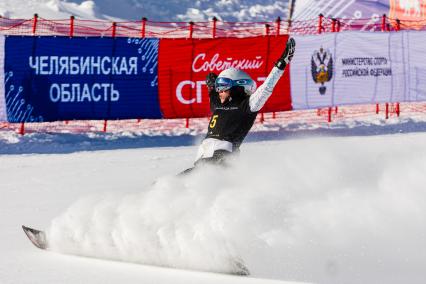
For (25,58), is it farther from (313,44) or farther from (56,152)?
(313,44)

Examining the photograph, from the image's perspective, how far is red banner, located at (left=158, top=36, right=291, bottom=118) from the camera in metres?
14.9

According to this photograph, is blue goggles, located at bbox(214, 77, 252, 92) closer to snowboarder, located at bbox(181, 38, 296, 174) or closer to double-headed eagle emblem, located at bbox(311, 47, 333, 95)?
snowboarder, located at bbox(181, 38, 296, 174)

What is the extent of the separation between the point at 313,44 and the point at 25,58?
5704 mm

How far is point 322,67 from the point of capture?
15.6 m

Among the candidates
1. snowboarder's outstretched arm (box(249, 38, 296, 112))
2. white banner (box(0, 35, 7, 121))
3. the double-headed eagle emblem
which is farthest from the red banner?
snowboarder's outstretched arm (box(249, 38, 296, 112))

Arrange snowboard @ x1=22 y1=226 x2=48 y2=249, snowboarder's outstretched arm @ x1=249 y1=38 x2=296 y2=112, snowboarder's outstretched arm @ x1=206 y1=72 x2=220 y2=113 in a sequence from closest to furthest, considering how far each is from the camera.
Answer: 1. snowboard @ x1=22 y1=226 x2=48 y2=249
2. snowboarder's outstretched arm @ x1=249 y1=38 x2=296 y2=112
3. snowboarder's outstretched arm @ x1=206 y1=72 x2=220 y2=113

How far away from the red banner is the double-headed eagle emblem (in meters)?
0.65

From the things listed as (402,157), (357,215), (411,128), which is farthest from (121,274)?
(411,128)

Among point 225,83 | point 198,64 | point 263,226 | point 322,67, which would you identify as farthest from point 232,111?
point 322,67

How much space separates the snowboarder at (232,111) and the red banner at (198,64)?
23.7 ft

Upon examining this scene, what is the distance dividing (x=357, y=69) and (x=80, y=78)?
5632mm

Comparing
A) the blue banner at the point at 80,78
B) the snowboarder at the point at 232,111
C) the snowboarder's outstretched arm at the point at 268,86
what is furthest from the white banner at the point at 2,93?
the snowboarder's outstretched arm at the point at 268,86

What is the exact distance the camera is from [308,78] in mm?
15570

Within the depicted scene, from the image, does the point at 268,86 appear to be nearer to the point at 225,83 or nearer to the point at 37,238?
the point at 225,83
